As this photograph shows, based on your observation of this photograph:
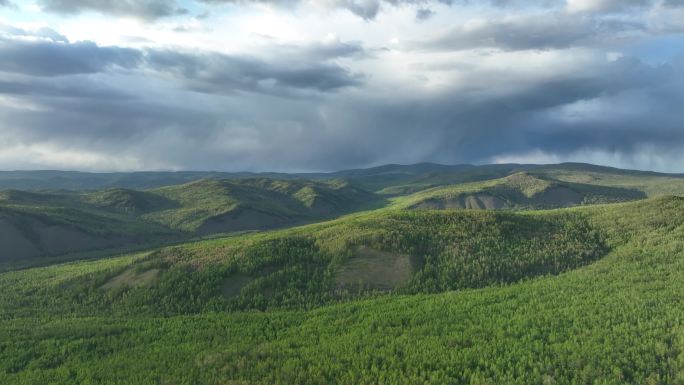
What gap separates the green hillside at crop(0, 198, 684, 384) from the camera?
3478cm

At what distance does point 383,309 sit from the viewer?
5322 centimetres

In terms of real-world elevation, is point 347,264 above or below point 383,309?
above

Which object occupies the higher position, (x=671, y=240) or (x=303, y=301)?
(x=671, y=240)

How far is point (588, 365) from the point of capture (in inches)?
1250

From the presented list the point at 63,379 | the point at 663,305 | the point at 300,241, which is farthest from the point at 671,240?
the point at 63,379

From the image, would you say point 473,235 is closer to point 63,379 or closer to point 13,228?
point 63,379

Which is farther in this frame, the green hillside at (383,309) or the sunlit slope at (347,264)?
the sunlit slope at (347,264)

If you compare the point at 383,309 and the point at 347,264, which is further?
the point at 347,264

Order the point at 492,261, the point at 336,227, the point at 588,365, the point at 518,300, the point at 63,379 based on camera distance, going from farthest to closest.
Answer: the point at 336,227
the point at 492,261
the point at 518,300
the point at 63,379
the point at 588,365

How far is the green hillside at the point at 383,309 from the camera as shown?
114ft

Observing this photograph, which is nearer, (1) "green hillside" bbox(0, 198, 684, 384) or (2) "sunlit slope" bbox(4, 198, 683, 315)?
(1) "green hillside" bbox(0, 198, 684, 384)

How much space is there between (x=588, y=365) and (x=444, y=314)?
725 inches

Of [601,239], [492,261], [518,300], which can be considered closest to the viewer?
[518,300]

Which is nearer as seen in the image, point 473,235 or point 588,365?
point 588,365
